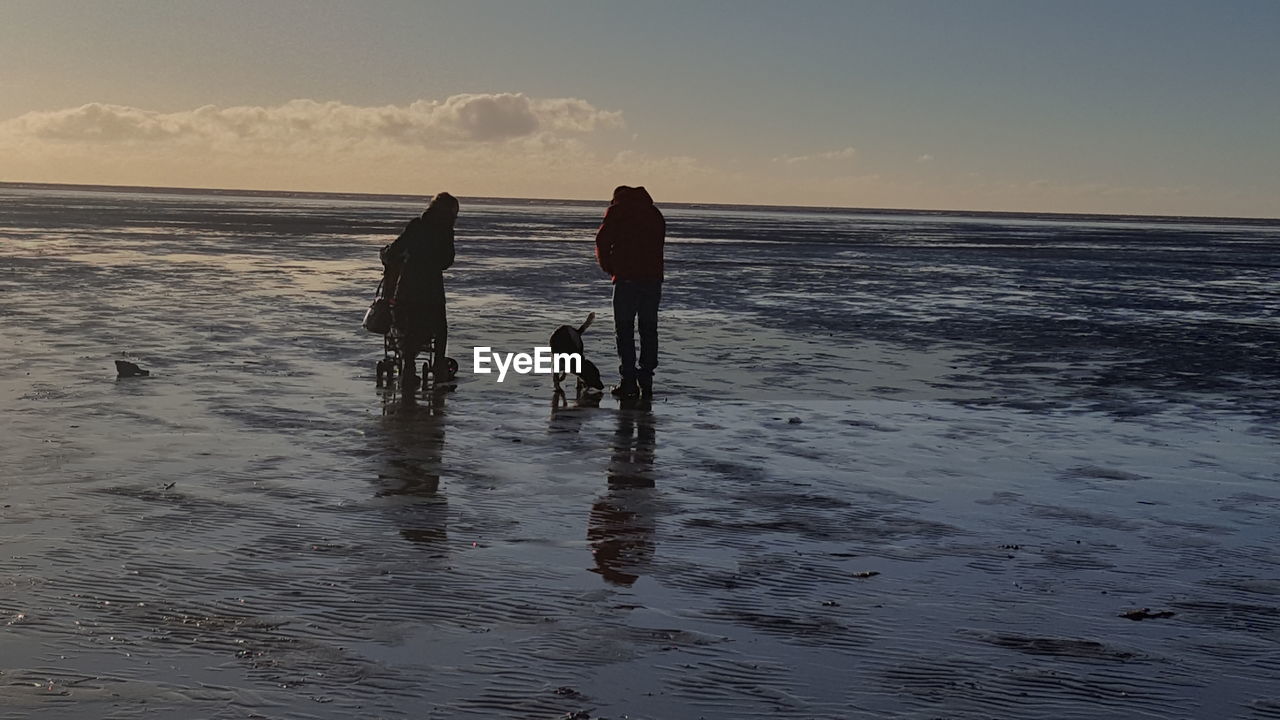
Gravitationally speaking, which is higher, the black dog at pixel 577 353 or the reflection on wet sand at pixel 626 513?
the black dog at pixel 577 353

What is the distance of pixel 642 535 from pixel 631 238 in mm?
5695

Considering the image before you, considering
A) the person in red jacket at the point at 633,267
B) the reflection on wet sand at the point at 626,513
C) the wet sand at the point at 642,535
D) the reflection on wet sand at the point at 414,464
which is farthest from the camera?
the person in red jacket at the point at 633,267

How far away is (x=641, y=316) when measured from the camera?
495 inches

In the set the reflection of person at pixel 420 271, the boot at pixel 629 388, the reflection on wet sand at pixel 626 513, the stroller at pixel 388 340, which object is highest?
the reflection of person at pixel 420 271


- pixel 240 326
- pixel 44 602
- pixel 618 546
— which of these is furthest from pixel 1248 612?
pixel 240 326

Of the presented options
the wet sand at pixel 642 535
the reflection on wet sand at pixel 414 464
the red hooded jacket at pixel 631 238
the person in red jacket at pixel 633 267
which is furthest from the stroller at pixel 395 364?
the red hooded jacket at pixel 631 238

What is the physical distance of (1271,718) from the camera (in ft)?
14.9

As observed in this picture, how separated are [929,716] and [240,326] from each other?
1475cm

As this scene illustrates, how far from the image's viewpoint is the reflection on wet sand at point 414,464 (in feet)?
23.4

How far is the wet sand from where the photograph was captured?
4.75m

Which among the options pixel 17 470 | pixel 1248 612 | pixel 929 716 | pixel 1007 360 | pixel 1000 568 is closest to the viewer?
pixel 929 716

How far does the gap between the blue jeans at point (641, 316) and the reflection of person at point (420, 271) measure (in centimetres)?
170

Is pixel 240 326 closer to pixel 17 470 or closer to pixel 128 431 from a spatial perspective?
pixel 128 431

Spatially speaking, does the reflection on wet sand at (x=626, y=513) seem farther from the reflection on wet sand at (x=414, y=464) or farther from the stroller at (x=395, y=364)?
the stroller at (x=395, y=364)
